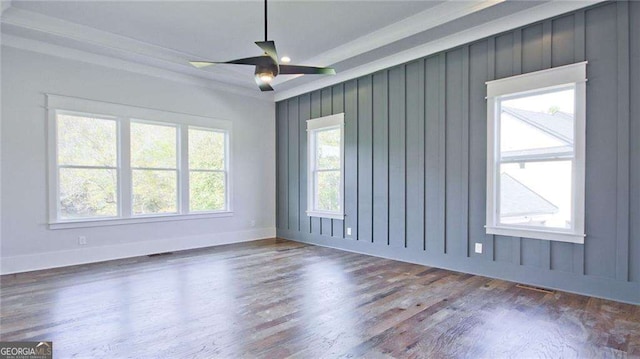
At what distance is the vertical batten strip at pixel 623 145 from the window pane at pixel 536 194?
42 centimetres

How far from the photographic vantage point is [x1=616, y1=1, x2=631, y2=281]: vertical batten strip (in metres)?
3.31

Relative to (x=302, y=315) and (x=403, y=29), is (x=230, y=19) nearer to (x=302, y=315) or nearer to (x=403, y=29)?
(x=403, y=29)

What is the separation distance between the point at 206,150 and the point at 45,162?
2.42 meters

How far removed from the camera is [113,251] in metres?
5.22

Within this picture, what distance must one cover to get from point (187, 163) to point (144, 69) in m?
1.69

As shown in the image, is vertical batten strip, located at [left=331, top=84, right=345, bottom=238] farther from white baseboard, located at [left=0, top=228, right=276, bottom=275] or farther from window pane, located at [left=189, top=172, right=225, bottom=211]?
window pane, located at [left=189, top=172, right=225, bottom=211]

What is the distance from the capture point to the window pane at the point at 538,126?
3.71 meters

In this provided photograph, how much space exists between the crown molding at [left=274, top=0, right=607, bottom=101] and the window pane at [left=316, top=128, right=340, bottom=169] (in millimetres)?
907

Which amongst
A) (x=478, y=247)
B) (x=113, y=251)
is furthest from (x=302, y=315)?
(x=113, y=251)

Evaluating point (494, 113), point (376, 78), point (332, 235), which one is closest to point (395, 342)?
point (494, 113)

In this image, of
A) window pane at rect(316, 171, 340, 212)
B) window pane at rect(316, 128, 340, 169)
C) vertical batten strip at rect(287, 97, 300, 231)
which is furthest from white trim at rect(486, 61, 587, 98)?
vertical batten strip at rect(287, 97, 300, 231)

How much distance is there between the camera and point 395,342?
2496mm

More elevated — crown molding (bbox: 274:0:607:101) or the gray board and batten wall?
crown molding (bbox: 274:0:607:101)

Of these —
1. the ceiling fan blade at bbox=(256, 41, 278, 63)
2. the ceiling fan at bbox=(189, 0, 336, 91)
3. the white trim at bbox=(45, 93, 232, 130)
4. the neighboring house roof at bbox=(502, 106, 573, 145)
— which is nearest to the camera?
the ceiling fan blade at bbox=(256, 41, 278, 63)
